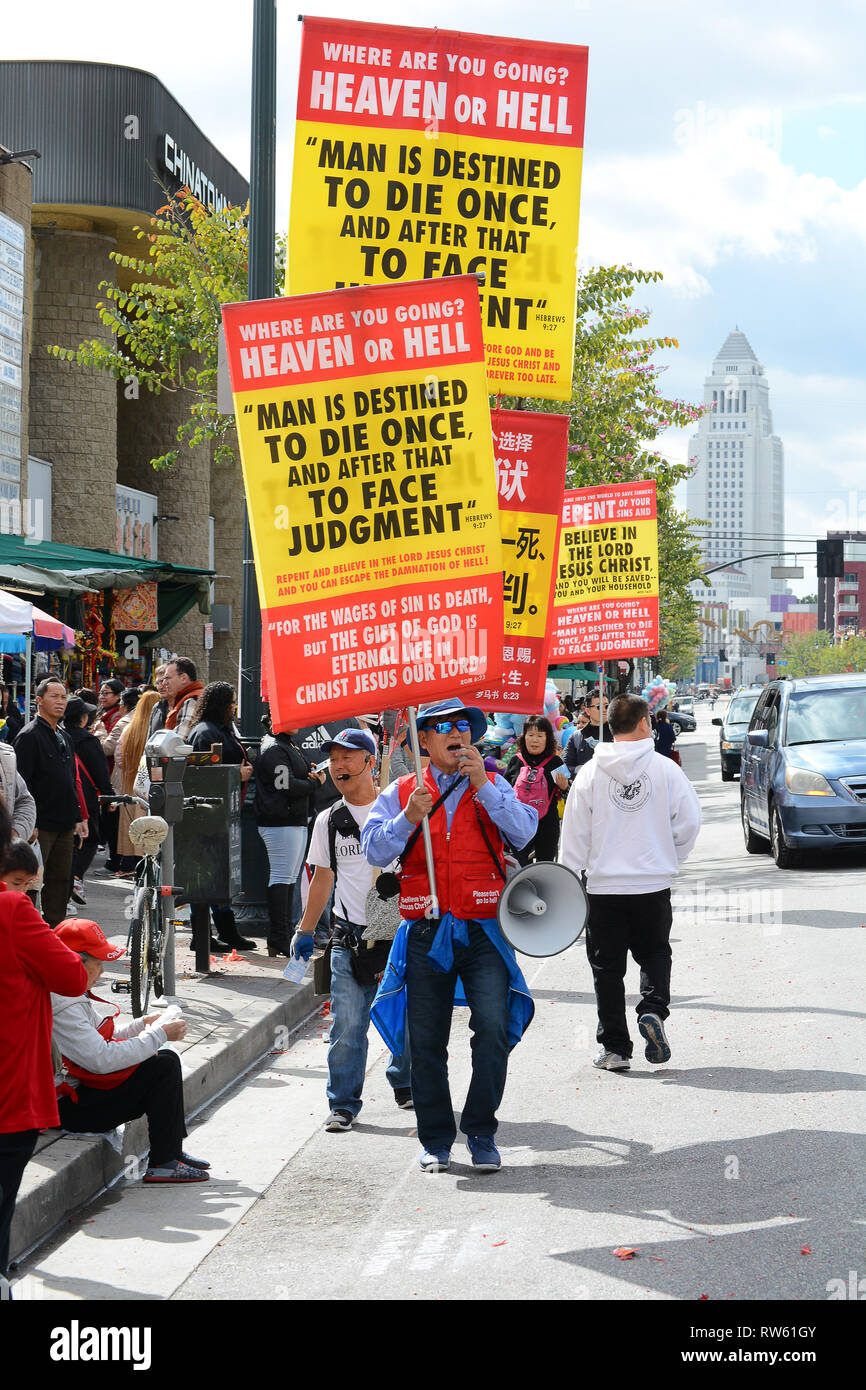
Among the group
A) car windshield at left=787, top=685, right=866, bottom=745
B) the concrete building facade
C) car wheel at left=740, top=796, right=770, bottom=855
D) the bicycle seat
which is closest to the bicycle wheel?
the bicycle seat

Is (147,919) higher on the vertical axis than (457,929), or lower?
lower

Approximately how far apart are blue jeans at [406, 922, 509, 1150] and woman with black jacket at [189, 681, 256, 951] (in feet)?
16.4

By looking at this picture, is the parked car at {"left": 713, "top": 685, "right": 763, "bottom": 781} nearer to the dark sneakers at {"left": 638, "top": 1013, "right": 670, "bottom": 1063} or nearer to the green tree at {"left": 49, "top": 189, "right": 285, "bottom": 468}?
the green tree at {"left": 49, "top": 189, "right": 285, "bottom": 468}

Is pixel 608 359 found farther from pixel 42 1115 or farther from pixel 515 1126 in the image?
pixel 42 1115

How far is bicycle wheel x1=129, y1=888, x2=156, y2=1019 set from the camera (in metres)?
8.34

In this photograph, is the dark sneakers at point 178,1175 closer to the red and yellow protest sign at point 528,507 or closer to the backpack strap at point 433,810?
the backpack strap at point 433,810

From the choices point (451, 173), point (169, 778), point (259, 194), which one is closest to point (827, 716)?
point (259, 194)

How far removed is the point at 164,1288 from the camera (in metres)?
4.95

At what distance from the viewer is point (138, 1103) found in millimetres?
6164

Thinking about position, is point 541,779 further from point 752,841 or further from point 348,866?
point 752,841

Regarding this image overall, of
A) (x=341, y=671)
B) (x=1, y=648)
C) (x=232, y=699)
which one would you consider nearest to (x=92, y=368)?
(x=1, y=648)

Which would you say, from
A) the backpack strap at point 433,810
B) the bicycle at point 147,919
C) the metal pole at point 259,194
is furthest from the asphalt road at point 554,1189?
the metal pole at point 259,194

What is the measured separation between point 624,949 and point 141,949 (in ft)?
8.14

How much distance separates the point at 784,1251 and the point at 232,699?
7.15m
